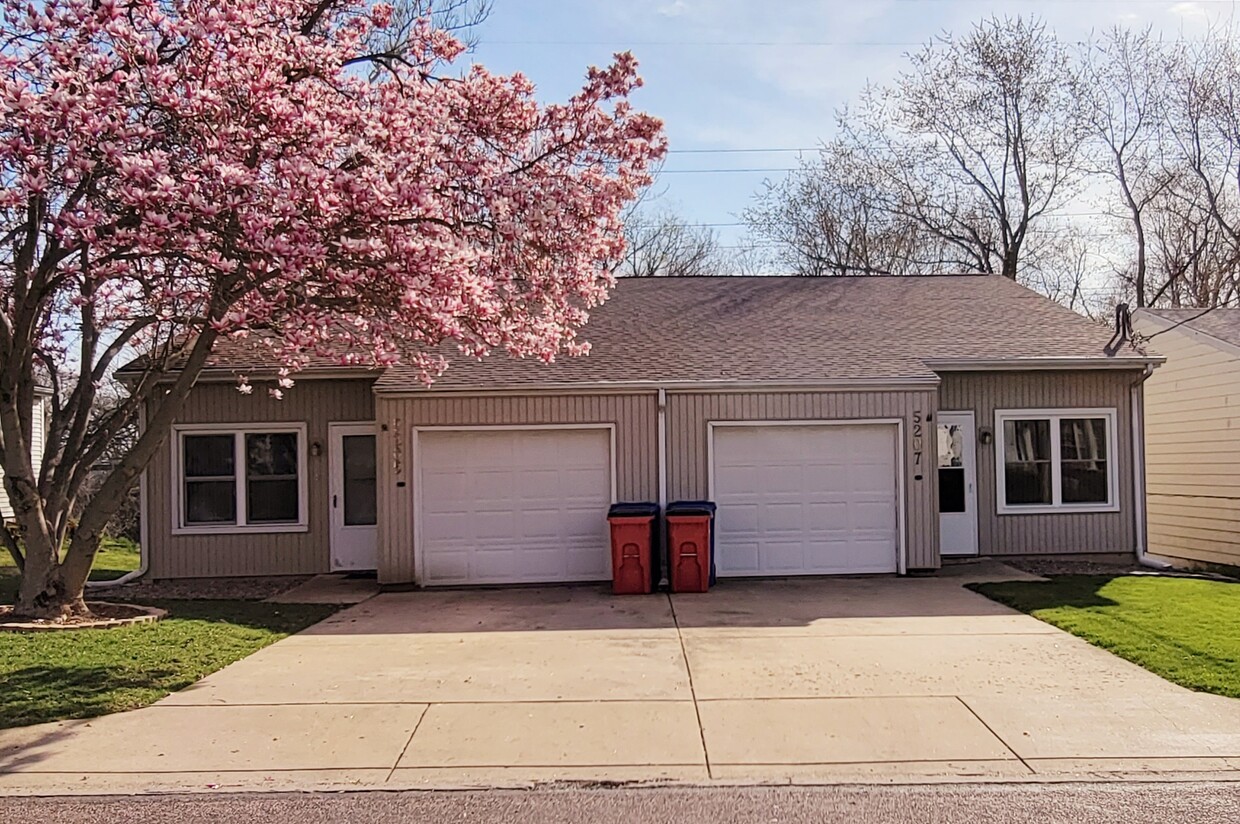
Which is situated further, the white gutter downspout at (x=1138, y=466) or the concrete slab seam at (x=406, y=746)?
the white gutter downspout at (x=1138, y=466)

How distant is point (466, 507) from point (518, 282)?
3.33 m

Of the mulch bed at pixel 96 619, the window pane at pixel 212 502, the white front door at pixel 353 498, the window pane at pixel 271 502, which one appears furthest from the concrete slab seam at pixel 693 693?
the window pane at pixel 212 502

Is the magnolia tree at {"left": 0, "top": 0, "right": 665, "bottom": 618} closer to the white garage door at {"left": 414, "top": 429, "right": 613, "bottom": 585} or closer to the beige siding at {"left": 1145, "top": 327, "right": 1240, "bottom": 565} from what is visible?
the white garage door at {"left": 414, "top": 429, "right": 613, "bottom": 585}

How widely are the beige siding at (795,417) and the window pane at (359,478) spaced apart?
161 inches

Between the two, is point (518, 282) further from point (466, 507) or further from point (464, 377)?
point (466, 507)

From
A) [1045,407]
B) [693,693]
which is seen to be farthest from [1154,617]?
[693,693]

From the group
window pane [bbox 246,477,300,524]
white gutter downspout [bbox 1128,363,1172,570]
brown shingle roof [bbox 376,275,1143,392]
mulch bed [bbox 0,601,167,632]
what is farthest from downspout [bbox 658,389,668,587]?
white gutter downspout [bbox 1128,363,1172,570]

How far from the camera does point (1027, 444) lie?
1466 cm

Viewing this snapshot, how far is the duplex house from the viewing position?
13133 millimetres

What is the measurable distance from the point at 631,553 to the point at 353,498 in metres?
4.25

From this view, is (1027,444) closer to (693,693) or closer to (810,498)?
(810,498)

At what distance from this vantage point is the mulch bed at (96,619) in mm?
9805

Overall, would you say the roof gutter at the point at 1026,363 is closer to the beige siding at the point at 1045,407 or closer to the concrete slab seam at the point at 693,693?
the beige siding at the point at 1045,407

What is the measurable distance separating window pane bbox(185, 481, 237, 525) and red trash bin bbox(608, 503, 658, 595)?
5424 mm
